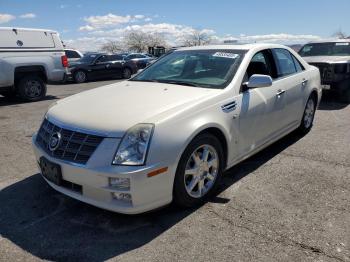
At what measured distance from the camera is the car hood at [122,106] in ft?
10.8

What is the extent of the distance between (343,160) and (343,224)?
1886 millimetres

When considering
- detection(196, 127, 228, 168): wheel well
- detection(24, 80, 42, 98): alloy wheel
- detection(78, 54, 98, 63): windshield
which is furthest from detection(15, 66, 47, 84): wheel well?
detection(196, 127, 228, 168): wheel well

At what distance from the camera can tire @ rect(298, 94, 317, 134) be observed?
600 cm

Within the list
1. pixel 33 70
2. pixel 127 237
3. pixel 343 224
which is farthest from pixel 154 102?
pixel 33 70

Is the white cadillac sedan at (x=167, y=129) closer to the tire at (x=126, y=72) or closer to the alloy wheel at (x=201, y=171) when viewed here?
the alloy wheel at (x=201, y=171)

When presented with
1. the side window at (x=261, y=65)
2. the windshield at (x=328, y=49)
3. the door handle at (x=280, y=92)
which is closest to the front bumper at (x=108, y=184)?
the side window at (x=261, y=65)

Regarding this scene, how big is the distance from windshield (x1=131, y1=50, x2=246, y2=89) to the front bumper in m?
1.44

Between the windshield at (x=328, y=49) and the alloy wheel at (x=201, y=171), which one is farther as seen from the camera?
the windshield at (x=328, y=49)

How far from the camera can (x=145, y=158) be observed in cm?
309

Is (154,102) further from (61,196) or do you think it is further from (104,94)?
(61,196)

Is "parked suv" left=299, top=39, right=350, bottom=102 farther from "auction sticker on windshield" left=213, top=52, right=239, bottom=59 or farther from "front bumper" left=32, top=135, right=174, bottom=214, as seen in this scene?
"front bumper" left=32, top=135, right=174, bottom=214

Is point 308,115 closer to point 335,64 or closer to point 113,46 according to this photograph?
point 335,64

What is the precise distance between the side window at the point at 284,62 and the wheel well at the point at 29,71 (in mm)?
7604

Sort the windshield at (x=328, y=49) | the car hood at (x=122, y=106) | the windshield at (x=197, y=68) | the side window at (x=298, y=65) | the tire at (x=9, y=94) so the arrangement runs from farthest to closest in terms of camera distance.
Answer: the tire at (x=9, y=94) < the windshield at (x=328, y=49) < the side window at (x=298, y=65) < the windshield at (x=197, y=68) < the car hood at (x=122, y=106)
